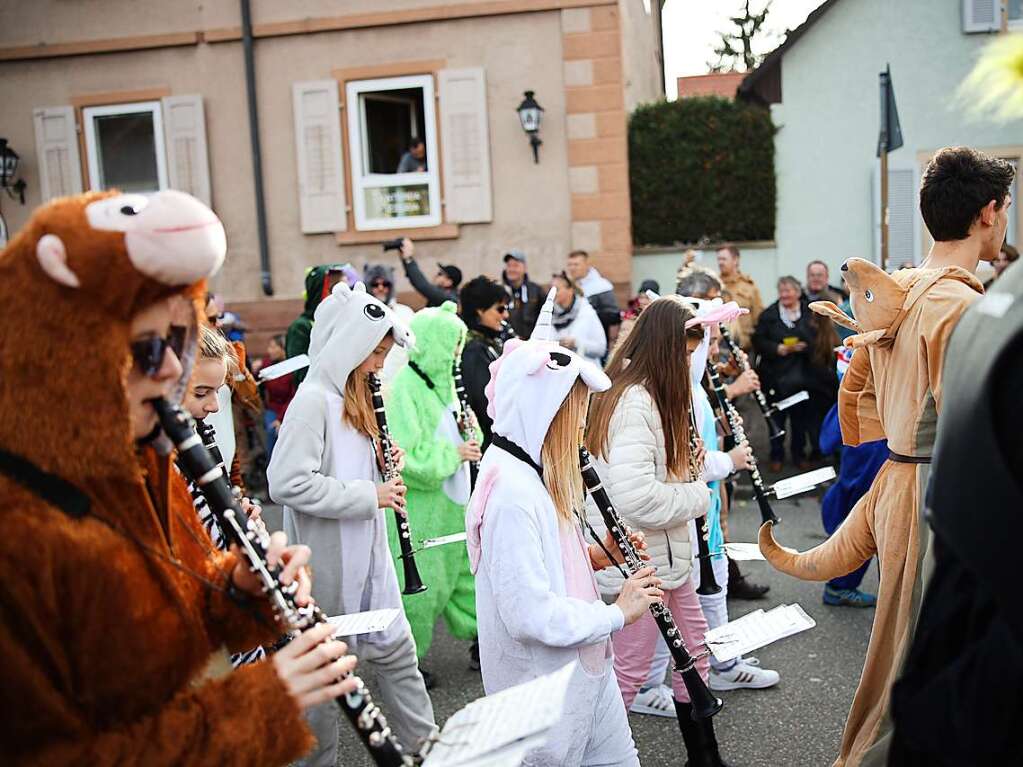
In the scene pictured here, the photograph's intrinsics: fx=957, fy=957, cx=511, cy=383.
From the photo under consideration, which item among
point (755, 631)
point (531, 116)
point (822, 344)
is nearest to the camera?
point (755, 631)

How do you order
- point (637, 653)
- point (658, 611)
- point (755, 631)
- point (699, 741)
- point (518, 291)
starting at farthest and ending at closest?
point (518, 291)
point (637, 653)
point (699, 741)
point (658, 611)
point (755, 631)

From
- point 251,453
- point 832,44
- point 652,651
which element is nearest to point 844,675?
point 652,651

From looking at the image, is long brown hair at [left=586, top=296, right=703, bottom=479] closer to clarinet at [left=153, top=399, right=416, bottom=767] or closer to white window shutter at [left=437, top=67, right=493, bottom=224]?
clarinet at [left=153, top=399, right=416, bottom=767]

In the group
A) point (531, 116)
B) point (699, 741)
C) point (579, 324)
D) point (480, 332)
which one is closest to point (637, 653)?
point (699, 741)

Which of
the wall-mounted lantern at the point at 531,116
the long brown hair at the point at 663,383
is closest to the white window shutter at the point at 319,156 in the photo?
the wall-mounted lantern at the point at 531,116

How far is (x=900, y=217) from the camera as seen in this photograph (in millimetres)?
12594

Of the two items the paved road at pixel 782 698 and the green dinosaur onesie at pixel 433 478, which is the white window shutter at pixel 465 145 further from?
the paved road at pixel 782 698

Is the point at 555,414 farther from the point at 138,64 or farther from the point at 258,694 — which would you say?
the point at 138,64

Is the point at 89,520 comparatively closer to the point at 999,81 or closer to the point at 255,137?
the point at 999,81

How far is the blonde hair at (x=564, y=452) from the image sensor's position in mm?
2848

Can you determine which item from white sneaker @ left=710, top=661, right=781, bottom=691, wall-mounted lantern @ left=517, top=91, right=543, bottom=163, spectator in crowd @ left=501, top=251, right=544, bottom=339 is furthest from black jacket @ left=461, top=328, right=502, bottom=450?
wall-mounted lantern @ left=517, top=91, right=543, bottom=163

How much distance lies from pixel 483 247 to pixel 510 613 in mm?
9747

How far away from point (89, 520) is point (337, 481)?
2051mm

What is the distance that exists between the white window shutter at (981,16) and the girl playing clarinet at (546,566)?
11637mm
